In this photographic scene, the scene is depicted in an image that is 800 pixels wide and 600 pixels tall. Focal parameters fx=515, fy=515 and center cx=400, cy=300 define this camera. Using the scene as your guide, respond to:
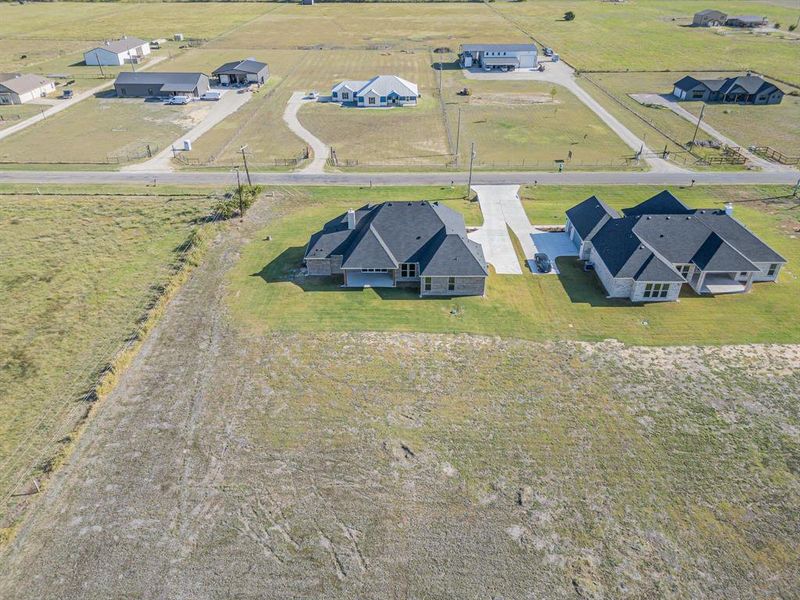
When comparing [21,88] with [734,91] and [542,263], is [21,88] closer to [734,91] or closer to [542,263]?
[542,263]

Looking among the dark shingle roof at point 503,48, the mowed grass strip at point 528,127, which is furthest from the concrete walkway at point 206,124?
the dark shingle roof at point 503,48

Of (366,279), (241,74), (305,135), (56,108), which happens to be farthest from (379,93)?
(366,279)

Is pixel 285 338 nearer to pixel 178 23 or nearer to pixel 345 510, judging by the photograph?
pixel 345 510

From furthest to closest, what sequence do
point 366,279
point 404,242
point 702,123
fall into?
1. point 702,123
2. point 366,279
3. point 404,242

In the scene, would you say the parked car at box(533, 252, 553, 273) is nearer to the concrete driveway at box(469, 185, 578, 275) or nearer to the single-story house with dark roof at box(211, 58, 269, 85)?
the concrete driveway at box(469, 185, 578, 275)

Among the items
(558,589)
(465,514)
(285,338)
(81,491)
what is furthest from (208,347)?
(558,589)

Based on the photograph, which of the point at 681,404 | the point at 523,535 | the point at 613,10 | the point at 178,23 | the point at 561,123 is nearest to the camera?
the point at 523,535

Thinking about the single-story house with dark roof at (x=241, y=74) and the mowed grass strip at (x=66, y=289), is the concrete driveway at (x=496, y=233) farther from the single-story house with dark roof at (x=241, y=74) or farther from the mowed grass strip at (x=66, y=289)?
the single-story house with dark roof at (x=241, y=74)
